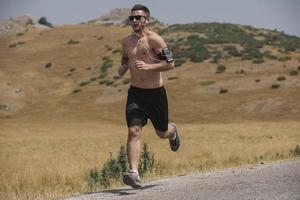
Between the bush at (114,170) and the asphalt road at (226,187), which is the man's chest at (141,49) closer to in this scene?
the asphalt road at (226,187)

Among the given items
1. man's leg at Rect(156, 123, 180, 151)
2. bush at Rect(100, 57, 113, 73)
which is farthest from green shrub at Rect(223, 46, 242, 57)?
man's leg at Rect(156, 123, 180, 151)

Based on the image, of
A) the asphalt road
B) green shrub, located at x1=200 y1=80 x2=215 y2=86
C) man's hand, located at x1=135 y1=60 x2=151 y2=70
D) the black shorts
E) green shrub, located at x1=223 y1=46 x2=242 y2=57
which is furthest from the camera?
green shrub, located at x1=223 y1=46 x2=242 y2=57

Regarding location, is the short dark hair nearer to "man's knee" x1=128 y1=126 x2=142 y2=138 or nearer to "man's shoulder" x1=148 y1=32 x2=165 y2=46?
"man's shoulder" x1=148 y1=32 x2=165 y2=46

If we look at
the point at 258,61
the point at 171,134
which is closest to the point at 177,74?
the point at 258,61

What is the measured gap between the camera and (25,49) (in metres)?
96.3

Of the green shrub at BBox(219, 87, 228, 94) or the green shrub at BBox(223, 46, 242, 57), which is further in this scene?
the green shrub at BBox(223, 46, 242, 57)

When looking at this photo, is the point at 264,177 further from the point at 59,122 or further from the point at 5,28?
the point at 5,28

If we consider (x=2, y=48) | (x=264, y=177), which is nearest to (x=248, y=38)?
(x=2, y=48)

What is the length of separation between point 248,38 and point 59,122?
4295 cm

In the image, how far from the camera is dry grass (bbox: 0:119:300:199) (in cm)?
1288

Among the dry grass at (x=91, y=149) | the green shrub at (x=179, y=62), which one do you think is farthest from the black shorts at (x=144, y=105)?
the green shrub at (x=179, y=62)

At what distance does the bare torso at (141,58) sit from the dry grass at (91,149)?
6.36 ft

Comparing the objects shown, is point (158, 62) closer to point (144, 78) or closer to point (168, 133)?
point (144, 78)

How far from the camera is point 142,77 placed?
8.48 meters
